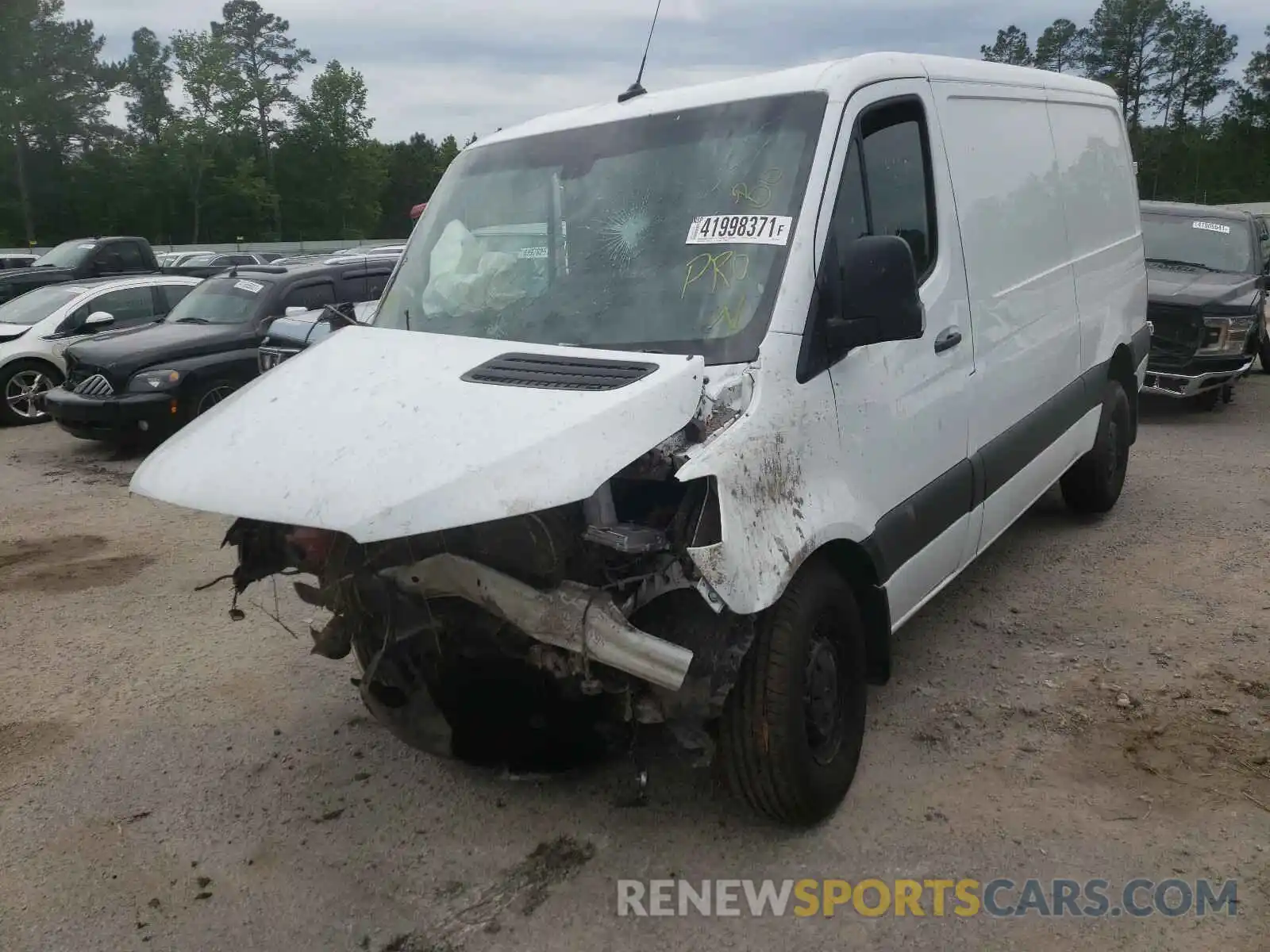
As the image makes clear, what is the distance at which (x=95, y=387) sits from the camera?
9312 mm

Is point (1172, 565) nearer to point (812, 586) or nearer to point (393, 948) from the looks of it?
point (812, 586)

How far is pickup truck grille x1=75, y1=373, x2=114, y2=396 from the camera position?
9.25 meters

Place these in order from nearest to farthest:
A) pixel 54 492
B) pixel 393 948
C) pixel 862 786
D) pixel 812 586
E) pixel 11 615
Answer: pixel 393 948 → pixel 812 586 → pixel 862 786 → pixel 11 615 → pixel 54 492

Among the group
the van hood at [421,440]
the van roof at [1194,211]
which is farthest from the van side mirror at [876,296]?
the van roof at [1194,211]

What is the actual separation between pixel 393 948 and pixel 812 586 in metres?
Answer: 1.56

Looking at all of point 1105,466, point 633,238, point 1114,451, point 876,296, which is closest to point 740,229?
point 633,238

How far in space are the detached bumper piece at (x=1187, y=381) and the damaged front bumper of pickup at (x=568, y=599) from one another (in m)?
8.00

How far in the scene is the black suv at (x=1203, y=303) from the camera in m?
9.36

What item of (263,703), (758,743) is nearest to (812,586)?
(758,743)

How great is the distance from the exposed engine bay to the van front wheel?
0.39 feet

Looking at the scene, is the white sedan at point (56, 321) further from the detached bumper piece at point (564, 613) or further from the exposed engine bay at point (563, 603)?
the detached bumper piece at point (564, 613)

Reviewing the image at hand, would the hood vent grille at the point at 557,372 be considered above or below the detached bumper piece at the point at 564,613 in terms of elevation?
above

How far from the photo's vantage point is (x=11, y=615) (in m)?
5.60

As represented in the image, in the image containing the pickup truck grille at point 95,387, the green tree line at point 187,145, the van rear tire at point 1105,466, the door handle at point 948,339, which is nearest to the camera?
the door handle at point 948,339
